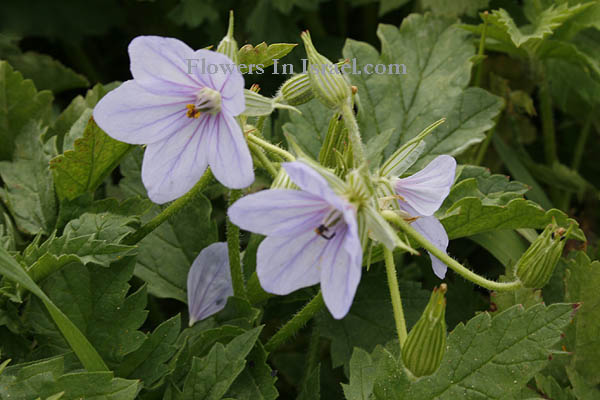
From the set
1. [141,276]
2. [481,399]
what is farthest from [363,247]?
[141,276]

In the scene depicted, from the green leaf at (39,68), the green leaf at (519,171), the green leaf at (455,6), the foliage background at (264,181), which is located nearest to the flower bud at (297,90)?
the foliage background at (264,181)

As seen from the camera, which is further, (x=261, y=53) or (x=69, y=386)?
(x=261, y=53)

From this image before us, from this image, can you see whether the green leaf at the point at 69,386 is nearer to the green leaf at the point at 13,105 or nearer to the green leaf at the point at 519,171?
the green leaf at the point at 13,105

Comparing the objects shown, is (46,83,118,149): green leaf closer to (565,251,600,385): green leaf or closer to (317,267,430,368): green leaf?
(317,267,430,368): green leaf

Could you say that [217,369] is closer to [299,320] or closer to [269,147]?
[299,320]

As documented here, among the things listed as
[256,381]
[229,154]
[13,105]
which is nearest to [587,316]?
[256,381]

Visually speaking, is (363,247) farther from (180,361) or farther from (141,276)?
(141,276)

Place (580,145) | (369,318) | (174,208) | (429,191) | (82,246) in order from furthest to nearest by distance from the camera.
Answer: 1. (580,145)
2. (369,318)
3. (174,208)
4. (82,246)
5. (429,191)
